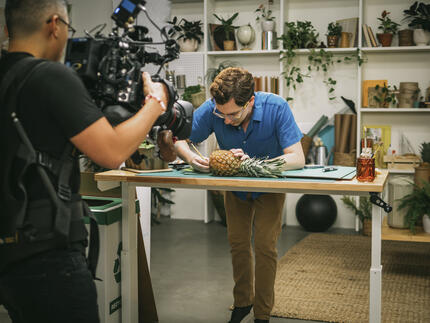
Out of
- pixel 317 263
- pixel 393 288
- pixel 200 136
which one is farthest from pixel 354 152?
pixel 200 136

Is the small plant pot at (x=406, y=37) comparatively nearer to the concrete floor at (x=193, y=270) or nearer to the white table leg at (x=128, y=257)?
the concrete floor at (x=193, y=270)

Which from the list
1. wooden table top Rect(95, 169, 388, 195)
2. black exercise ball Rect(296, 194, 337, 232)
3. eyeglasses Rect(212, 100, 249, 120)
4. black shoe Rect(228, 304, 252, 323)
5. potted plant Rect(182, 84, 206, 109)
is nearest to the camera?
wooden table top Rect(95, 169, 388, 195)

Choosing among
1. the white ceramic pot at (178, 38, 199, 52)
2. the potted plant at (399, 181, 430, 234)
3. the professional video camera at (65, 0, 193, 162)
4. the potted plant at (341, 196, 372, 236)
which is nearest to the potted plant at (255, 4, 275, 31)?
the white ceramic pot at (178, 38, 199, 52)

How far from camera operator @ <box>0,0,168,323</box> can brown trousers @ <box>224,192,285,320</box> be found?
4.77 feet

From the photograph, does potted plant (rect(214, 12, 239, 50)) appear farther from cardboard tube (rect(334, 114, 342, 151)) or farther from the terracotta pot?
cardboard tube (rect(334, 114, 342, 151))

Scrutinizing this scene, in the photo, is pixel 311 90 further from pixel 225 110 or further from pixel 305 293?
pixel 225 110

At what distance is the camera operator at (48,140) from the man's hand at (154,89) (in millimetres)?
171

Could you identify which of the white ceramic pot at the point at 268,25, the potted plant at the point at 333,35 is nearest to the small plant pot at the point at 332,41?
the potted plant at the point at 333,35

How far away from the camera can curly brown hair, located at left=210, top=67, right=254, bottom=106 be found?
2.75m

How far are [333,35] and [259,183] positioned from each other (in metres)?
3.62

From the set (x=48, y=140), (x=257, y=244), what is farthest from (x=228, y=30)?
(x=48, y=140)

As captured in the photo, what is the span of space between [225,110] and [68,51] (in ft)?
4.27

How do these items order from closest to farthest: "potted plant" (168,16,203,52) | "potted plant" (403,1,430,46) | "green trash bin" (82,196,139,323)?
"green trash bin" (82,196,139,323)
"potted plant" (403,1,430,46)
"potted plant" (168,16,203,52)

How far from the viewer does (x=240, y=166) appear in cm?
259
